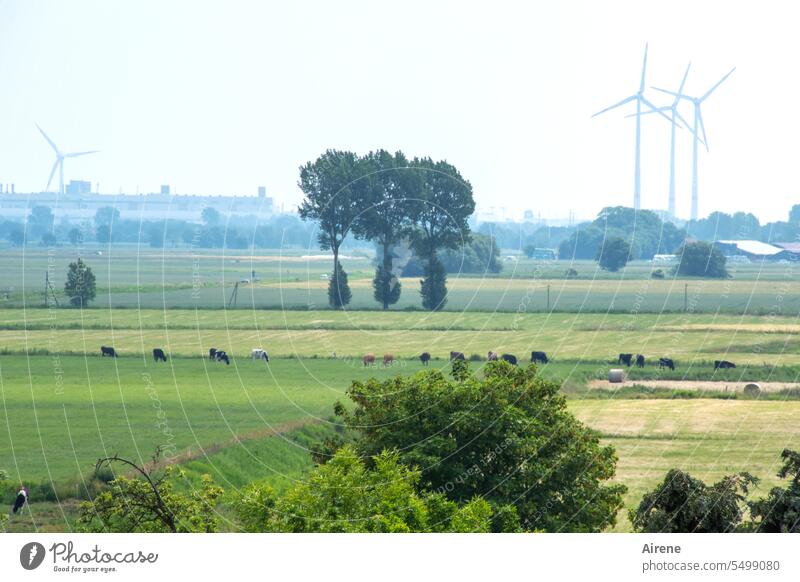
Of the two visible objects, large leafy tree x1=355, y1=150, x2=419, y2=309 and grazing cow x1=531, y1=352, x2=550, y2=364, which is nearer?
large leafy tree x1=355, y1=150, x2=419, y2=309

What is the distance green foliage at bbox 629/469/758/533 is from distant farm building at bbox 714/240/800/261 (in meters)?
8.44

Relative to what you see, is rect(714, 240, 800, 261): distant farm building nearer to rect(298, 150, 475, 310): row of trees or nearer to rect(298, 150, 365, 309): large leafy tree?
rect(298, 150, 475, 310): row of trees

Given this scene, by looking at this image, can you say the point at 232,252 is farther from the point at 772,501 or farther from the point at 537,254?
the point at 772,501

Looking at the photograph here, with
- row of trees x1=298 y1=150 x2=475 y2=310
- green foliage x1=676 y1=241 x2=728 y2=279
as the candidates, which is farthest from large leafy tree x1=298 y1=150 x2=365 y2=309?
green foliage x1=676 y1=241 x2=728 y2=279

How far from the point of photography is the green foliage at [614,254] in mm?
23344

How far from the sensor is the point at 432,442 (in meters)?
15.2

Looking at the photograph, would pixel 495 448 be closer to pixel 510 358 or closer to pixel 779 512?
pixel 779 512

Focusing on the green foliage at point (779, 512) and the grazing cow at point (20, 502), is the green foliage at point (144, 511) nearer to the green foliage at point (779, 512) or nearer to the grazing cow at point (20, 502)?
the grazing cow at point (20, 502)

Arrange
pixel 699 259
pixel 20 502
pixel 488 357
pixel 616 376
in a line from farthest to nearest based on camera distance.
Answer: pixel 488 357
pixel 616 376
pixel 699 259
pixel 20 502

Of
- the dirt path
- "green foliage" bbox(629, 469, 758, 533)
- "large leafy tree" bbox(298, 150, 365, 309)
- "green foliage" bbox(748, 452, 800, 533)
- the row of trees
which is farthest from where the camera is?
the dirt path

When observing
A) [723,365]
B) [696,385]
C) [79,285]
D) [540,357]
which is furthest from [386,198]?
[79,285]

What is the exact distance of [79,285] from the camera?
32188mm

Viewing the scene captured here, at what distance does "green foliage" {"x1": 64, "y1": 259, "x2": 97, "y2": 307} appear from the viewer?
30.9 meters

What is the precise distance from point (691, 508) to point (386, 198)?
893 centimetres
